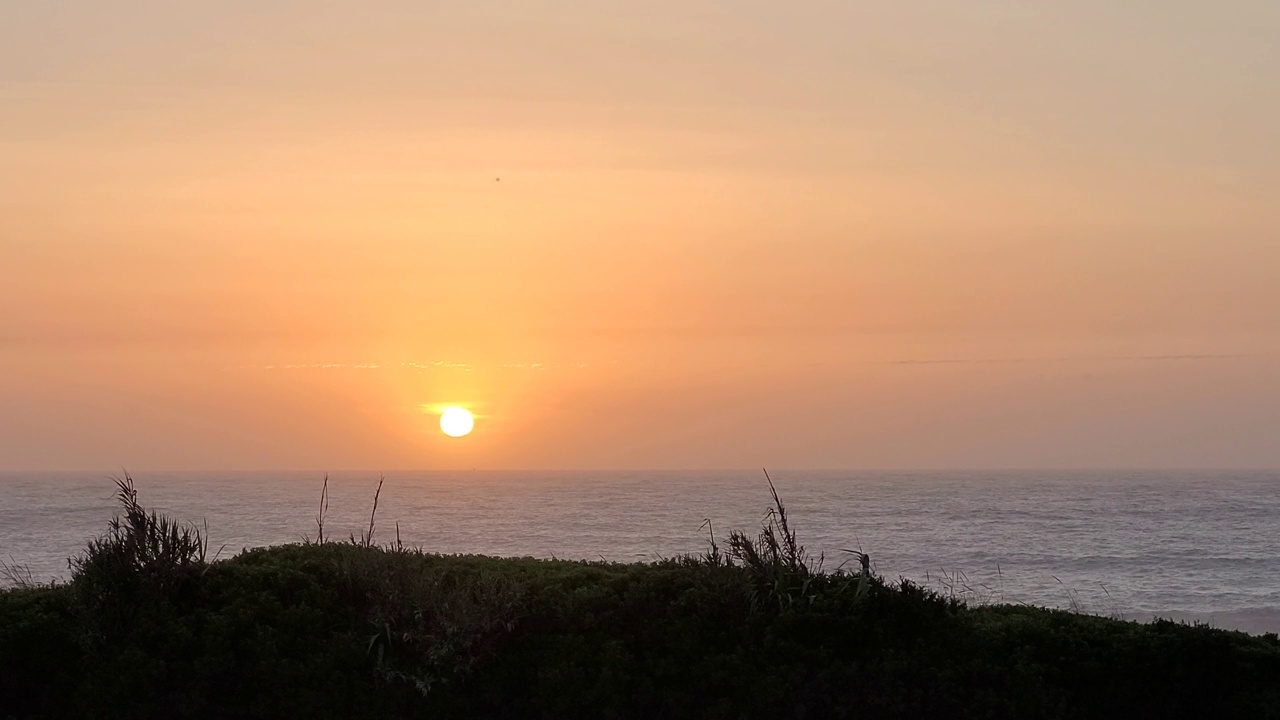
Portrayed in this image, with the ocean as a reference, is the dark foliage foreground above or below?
above

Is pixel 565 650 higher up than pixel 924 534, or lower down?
higher up

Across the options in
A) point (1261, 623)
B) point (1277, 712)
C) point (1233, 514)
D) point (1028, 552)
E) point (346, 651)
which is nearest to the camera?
point (1277, 712)

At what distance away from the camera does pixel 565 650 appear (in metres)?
9.95

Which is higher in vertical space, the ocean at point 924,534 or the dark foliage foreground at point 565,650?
the dark foliage foreground at point 565,650

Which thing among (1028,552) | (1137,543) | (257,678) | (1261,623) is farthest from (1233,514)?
(257,678)

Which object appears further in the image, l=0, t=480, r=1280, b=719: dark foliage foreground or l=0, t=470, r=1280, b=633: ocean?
l=0, t=470, r=1280, b=633: ocean

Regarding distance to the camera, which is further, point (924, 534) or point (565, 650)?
point (924, 534)

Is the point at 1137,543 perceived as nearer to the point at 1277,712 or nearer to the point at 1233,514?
the point at 1233,514

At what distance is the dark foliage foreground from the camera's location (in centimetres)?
955

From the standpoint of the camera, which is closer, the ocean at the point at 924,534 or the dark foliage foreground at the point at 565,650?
the dark foliage foreground at the point at 565,650

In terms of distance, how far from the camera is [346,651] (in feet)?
32.5

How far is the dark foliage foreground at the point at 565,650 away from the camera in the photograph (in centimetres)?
955

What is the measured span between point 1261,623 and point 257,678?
25.7 meters

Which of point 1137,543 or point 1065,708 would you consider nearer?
point 1065,708
